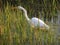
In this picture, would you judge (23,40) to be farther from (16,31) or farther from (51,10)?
(51,10)

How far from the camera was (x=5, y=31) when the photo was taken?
15.3 feet

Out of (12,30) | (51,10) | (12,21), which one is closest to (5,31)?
(12,30)

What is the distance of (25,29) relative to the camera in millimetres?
4812

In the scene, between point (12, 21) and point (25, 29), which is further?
point (12, 21)

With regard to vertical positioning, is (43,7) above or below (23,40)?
above

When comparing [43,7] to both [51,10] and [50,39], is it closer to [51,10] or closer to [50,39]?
[51,10]

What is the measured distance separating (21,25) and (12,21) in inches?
10.3

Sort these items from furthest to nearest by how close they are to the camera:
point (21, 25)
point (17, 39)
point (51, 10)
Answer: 1. point (51, 10)
2. point (21, 25)
3. point (17, 39)

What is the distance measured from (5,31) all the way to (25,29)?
355 millimetres

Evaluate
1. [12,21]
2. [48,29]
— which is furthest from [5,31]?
[48,29]

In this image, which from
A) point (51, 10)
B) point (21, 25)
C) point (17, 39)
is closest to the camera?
point (17, 39)

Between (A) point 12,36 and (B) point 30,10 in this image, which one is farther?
(B) point 30,10

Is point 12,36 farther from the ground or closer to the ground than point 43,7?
closer to the ground

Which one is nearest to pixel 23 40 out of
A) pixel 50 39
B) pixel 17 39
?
pixel 17 39
